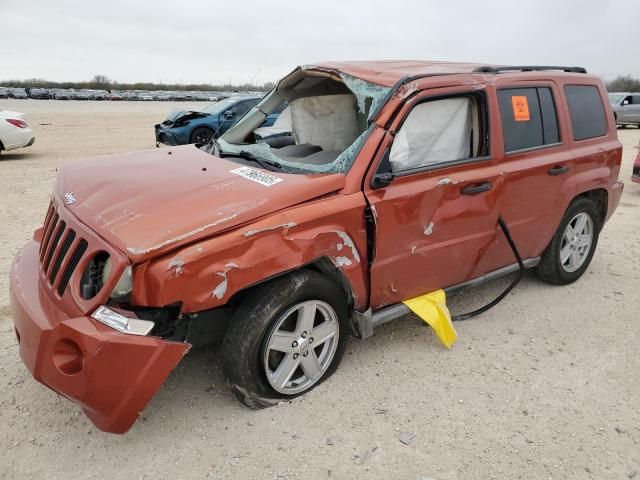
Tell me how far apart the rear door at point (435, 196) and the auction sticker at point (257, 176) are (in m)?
0.55

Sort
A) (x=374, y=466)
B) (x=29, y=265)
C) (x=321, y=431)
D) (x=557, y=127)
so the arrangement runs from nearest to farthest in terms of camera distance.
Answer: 1. (x=374, y=466)
2. (x=321, y=431)
3. (x=29, y=265)
4. (x=557, y=127)

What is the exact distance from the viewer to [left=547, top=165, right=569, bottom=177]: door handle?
396 centimetres

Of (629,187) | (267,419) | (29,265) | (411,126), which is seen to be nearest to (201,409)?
(267,419)

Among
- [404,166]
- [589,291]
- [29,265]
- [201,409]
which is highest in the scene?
[404,166]

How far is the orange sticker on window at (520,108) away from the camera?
3.73 m

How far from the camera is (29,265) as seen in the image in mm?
3031

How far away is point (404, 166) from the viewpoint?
321 centimetres

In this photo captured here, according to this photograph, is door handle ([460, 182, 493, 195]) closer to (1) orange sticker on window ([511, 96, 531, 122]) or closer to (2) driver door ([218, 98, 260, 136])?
(1) orange sticker on window ([511, 96, 531, 122])

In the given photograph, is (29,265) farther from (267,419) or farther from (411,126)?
(411,126)

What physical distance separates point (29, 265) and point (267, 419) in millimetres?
1663

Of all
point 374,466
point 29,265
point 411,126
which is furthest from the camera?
point 411,126

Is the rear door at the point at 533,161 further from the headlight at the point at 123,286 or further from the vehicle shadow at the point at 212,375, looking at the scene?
the headlight at the point at 123,286

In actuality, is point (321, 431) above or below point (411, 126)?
below

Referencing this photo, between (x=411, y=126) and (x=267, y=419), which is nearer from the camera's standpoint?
(x=267, y=419)
